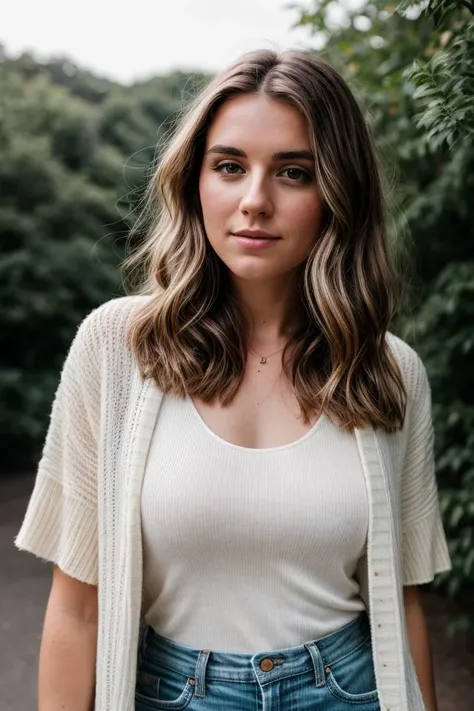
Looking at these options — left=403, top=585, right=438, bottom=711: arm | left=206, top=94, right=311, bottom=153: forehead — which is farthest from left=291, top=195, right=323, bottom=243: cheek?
left=403, top=585, right=438, bottom=711: arm

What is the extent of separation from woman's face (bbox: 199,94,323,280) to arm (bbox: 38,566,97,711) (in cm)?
74

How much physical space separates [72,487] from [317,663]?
0.60 m

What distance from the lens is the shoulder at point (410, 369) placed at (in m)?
2.00

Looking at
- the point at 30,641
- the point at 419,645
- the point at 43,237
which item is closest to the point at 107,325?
the point at 419,645

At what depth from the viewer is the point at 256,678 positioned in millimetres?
1644

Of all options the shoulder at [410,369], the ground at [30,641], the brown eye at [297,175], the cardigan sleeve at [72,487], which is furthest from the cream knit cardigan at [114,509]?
the ground at [30,641]

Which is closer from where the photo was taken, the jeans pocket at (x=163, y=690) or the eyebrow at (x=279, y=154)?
the jeans pocket at (x=163, y=690)

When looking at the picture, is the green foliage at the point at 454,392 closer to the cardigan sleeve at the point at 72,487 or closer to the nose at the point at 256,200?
the nose at the point at 256,200

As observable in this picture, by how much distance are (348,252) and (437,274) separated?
2564mm

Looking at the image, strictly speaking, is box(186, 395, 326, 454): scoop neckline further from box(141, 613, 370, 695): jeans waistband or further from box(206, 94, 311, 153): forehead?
box(206, 94, 311, 153): forehead

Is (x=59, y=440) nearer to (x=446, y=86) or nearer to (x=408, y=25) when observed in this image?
(x=446, y=86)

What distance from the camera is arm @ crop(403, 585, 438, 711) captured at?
1919mm

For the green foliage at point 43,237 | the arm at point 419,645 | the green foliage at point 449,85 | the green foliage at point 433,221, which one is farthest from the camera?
the green foliage at point 43,237

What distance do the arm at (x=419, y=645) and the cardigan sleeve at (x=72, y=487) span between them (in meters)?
0.72
